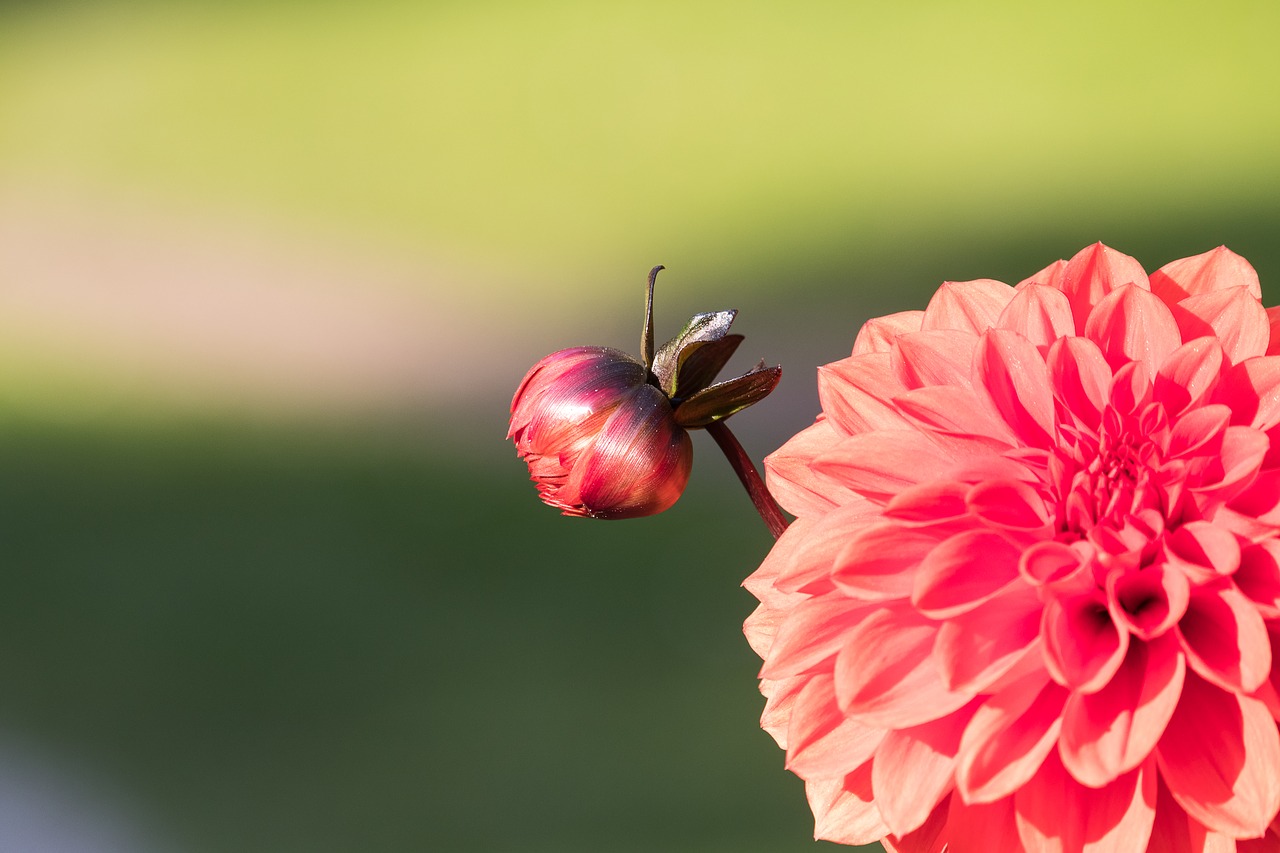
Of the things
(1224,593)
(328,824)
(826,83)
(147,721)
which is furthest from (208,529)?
(1224,593)

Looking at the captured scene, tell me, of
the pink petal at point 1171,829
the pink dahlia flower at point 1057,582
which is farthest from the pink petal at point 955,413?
the pink petal at point 1171,829

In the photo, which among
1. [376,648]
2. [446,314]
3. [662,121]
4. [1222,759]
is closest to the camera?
[1222,759]

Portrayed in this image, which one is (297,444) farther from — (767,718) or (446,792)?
(767,718)

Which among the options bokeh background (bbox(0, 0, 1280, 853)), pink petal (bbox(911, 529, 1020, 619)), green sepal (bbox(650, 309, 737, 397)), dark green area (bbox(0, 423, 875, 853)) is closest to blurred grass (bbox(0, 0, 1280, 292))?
bokeh background (bbox(0, 0, 1280, 853))

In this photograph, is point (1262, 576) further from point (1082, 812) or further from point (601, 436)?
point (601, 436)

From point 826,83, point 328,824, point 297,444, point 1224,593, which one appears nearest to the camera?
point 1224,593

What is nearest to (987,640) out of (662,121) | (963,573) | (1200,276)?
(963,573)
